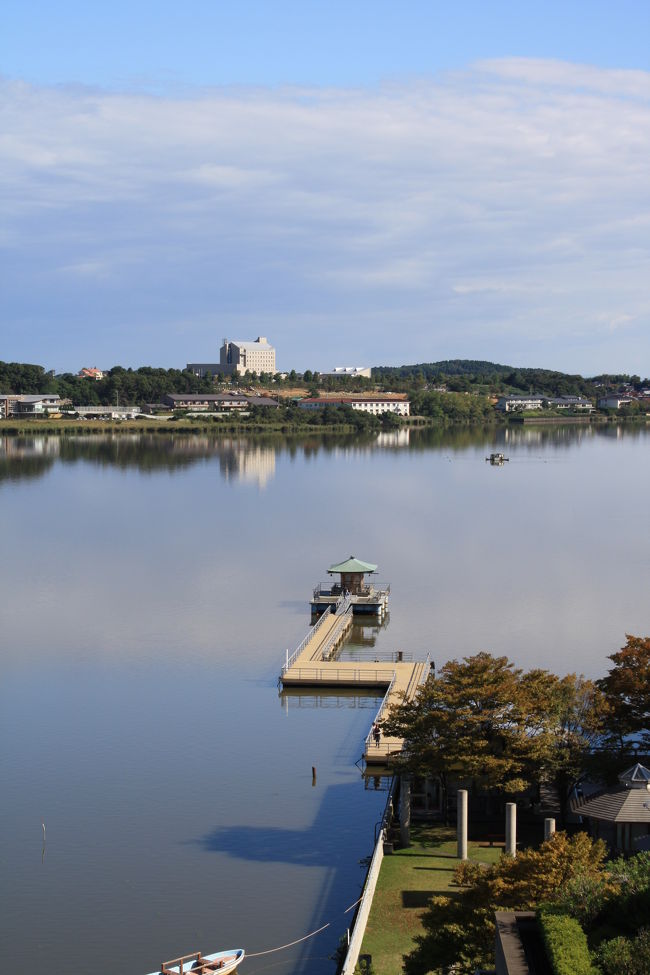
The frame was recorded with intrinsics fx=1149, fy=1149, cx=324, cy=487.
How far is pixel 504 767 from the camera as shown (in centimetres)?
1680

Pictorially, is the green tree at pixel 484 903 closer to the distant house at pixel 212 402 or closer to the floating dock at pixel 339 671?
the floating dock at pixel 339 671

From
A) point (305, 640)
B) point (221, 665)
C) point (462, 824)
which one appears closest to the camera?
point (462, 824)

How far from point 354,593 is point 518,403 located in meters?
147

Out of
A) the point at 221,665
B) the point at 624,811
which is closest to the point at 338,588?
the point at 221,665

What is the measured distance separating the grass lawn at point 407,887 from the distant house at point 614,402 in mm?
179707

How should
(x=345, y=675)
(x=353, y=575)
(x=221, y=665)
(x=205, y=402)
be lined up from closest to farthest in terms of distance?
1. (x=345, y=675)
2. (x=221, y=665)
3. (x=353, y=575)
4. (x=205, y=402)

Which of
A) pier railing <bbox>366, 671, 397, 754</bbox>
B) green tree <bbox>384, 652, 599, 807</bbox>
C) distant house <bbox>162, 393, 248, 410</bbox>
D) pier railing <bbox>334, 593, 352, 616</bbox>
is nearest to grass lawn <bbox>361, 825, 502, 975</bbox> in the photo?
green tree <bbox>384, 652, 599, 807</bbox>

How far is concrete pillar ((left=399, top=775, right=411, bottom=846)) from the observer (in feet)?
55.4

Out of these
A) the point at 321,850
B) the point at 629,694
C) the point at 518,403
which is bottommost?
the point at 321,850

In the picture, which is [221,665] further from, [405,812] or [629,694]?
[629,694]

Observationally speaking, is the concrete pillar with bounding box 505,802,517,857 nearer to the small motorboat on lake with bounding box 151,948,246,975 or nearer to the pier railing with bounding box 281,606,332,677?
the small motorboat on lake with bounding box 151,948,246,975

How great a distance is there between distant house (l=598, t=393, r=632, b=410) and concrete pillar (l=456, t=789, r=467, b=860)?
591 ft

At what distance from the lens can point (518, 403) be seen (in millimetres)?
178250

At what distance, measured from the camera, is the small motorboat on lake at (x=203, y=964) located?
13242 mm
